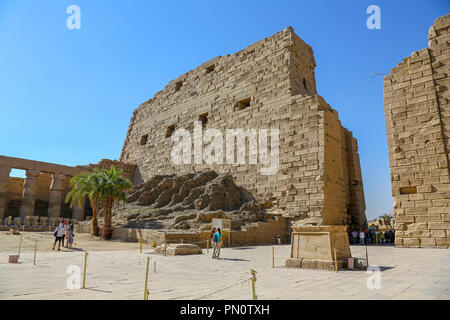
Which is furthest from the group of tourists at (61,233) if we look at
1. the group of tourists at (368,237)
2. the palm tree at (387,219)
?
the palm tree at (387,219)

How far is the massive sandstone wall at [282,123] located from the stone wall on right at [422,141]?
2.98 meters

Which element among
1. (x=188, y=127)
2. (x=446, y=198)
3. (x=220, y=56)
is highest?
(x=220, y=56)

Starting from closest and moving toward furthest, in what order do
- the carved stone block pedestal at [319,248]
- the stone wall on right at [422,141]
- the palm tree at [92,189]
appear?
the carved stone block pedestal at [319,248]
the stone wall on right at [422,141]
the palm tree at [92,189]

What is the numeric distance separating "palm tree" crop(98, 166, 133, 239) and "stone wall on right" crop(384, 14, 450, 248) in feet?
39.9

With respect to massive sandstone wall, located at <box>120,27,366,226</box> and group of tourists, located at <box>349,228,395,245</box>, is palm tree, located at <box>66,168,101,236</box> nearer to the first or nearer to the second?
massive sandstone wall, located at <box>120,27,366,226</box>

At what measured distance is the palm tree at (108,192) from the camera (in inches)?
576

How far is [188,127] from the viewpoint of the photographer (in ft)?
71.6

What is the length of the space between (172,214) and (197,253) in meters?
6.16

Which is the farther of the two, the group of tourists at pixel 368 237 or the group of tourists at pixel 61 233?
the group of tourists at pixel 368 237

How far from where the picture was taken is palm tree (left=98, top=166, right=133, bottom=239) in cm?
1463

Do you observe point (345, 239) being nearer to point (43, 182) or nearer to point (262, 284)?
point (262, 284)

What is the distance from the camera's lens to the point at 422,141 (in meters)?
10.3

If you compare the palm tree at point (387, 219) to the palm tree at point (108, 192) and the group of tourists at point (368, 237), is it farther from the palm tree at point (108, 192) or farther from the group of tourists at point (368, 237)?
the palm tree at point (108, 192)
